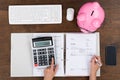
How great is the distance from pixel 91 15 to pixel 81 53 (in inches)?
6.8

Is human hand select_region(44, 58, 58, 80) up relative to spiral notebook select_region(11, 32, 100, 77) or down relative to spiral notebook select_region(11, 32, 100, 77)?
down

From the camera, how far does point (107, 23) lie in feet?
3.23

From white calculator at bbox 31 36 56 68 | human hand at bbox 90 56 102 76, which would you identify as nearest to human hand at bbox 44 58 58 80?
white calculator at bbox 31 36 56 68

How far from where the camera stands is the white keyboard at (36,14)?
99 cm

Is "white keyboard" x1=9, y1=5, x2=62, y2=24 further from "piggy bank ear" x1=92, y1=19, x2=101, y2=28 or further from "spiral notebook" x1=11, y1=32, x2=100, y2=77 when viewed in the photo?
"piggy bank ear" x1=92, y1=19, x2=101, y2=28

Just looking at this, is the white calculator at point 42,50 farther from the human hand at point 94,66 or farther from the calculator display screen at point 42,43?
the human hand at point 94,66

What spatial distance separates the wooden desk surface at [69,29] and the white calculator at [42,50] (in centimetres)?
5

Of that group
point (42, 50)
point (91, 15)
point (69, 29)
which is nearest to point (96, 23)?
point (91, 15)

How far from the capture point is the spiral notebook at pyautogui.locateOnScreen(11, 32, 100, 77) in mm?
984

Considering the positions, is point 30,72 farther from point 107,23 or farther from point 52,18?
point 107,23

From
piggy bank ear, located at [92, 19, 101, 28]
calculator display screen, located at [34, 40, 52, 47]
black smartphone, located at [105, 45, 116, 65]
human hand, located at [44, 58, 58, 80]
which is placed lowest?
human hand, located at [44, 58, 58, 80]

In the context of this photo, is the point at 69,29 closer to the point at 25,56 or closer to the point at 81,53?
the point at 81,53

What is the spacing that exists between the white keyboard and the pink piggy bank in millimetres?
117

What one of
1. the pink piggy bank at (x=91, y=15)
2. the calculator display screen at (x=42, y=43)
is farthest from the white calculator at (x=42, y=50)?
the pink piggy bank at (x=91, y=15)
